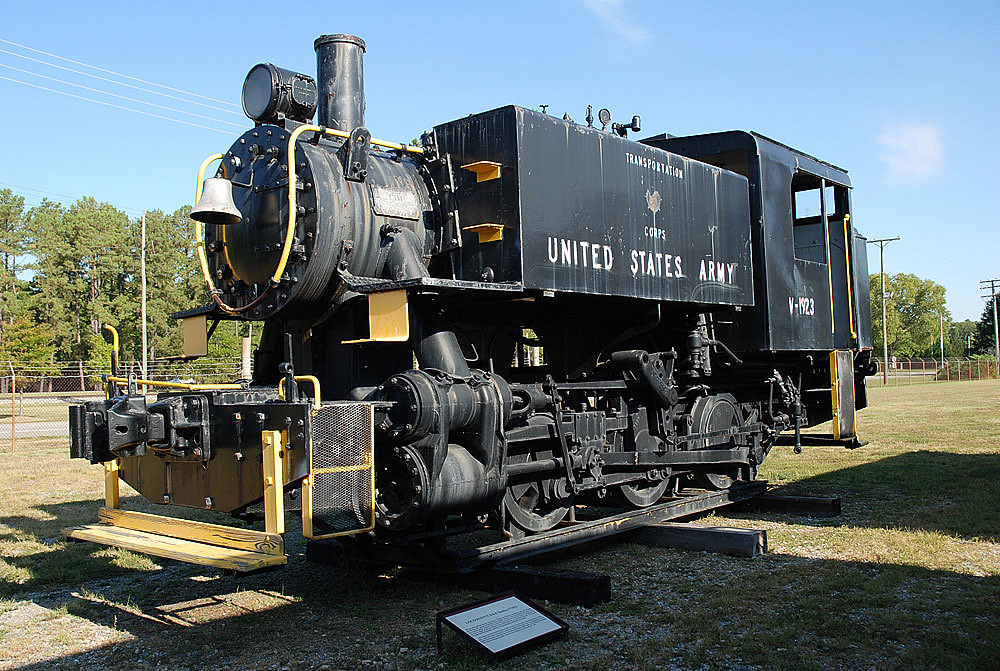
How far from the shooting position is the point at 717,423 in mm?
8438

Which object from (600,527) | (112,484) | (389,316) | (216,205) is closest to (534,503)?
(600,527)

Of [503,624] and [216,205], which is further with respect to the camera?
[216,205]

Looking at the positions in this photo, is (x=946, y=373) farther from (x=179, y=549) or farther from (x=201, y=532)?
(x=179, y=549)

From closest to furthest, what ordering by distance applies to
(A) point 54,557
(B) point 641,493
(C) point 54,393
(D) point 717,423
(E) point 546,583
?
(E) point 546,583 → (A) point 54,557 → (B) point 641,493 → (D) point 717,423 → (C) point 54,393

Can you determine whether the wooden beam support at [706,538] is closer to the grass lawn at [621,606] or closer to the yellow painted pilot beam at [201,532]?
the grass lawn at [621,606]

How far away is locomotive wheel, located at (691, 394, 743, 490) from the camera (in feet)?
26.8

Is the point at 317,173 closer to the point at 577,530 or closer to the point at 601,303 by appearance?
the point at 601,303

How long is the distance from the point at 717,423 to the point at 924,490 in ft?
11.4

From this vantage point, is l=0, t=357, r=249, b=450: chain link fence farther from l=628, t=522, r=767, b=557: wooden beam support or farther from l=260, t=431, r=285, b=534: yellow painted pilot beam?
l=260, t=431, r=285, b=534: yellow painted pilot beam

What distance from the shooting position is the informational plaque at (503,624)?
4.46 m

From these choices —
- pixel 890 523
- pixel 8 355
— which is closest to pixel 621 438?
pixel 890 523

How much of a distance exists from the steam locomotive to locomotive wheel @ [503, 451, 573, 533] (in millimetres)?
22

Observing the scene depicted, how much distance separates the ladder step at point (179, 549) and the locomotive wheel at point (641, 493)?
4.03 m

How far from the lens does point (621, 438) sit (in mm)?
7445
